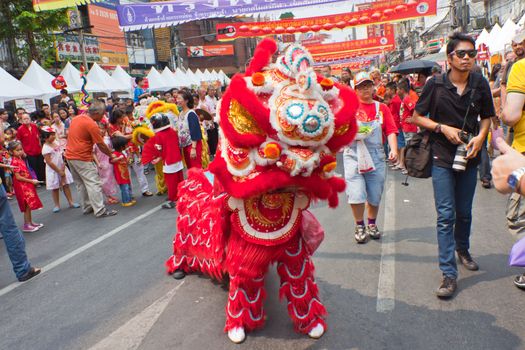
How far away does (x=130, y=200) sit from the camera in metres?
7.59

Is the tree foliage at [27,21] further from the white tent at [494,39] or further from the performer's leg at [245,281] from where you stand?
the performer's leg at [245,281]

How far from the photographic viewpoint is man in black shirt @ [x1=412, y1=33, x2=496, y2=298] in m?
3.19

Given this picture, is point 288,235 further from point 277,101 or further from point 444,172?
point 444,172

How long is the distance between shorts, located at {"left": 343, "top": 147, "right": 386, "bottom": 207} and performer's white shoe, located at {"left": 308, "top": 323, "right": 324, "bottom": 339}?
192 cm

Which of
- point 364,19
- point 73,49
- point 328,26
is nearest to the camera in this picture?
point 364,19

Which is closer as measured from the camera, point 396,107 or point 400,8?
point 396,107

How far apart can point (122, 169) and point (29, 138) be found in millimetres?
4179

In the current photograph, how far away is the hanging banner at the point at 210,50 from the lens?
47612 millimetres

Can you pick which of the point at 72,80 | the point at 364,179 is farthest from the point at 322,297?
the point at 72,80

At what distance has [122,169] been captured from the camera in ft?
24.3

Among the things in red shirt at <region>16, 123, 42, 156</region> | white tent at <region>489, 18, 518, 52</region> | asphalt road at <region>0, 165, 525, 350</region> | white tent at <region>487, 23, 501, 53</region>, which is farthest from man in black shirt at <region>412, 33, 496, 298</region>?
white tent at <region>487, 23, 501, 53</region>

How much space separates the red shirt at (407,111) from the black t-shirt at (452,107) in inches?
184

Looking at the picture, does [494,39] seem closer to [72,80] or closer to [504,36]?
[504,36]

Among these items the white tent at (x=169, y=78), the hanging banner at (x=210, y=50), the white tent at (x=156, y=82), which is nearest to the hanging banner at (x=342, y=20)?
the white tent at (x=156, y=82)
